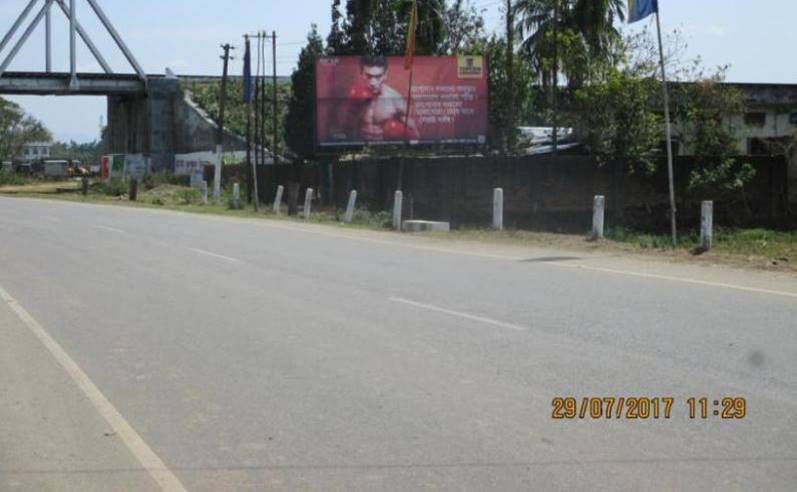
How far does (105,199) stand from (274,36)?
16.0m

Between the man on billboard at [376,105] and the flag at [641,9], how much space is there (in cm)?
1756

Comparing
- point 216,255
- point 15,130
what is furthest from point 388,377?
point 15,130

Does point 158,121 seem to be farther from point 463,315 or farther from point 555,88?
point 463,315

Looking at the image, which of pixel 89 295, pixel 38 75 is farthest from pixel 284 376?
pixel 38 75

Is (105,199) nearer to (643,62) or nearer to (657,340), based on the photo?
(643,62)

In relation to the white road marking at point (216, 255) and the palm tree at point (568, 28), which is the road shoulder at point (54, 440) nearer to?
the white road marking at point (216, 255)

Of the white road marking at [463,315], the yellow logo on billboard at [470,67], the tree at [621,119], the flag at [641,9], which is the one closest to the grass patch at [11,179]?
the yellow logo on billboard at [470,67]

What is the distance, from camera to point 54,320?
10.9 metres

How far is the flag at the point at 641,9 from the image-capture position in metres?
19.4

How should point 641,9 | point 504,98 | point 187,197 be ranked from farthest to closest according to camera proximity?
1. point 187,197
2. point 504,98
3. point 641,9

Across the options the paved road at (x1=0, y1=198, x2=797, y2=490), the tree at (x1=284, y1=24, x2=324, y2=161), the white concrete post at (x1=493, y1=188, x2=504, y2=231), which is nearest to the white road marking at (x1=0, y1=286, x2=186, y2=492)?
the paved road at (x1=0, y1=198, x2=797, y2=490)

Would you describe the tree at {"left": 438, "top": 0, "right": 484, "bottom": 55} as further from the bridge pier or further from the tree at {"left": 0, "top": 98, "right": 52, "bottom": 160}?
the tree at {"left": 0, "top": 98, "right": 52, "bottom": 160}

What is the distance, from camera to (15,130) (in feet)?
416

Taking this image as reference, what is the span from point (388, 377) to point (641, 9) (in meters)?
14.4
